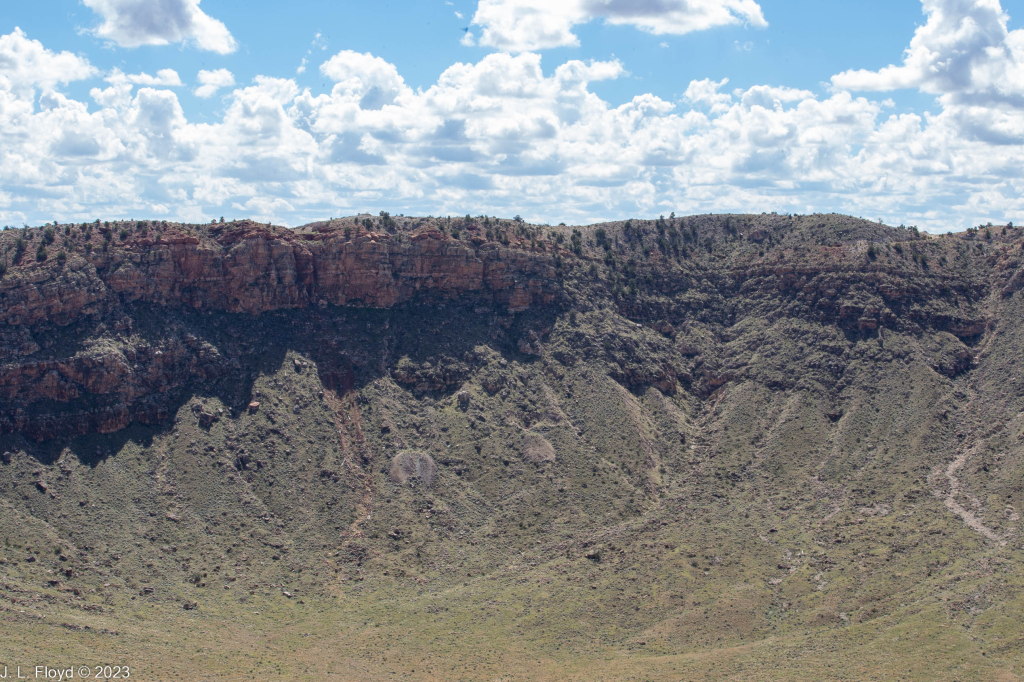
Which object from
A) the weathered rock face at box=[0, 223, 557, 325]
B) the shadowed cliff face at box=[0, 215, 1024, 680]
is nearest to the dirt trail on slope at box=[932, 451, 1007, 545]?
the shadowed cliff face at box=[0, 215, 1024, 680]

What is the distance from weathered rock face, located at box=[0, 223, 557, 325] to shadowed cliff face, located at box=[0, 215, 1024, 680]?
1.15 feet

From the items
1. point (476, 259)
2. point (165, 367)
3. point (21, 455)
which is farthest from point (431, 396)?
point (21, 455)

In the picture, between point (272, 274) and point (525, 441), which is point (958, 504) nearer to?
point (525, 441)

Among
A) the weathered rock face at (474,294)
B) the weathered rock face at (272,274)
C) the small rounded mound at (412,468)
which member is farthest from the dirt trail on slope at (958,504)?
the weathered rock face at (272,274)

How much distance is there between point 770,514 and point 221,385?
58.6m

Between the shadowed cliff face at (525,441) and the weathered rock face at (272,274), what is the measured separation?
0.35 meters

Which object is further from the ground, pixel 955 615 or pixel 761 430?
pixel 761 430

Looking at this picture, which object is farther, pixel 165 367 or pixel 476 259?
pixel 476 259

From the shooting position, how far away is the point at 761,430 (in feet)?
300

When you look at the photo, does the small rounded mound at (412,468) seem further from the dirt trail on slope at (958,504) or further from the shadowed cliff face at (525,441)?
the dirt trail on slope at (958,504)

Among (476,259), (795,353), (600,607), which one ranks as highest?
(476,259)

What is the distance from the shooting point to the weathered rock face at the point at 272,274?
8631cm

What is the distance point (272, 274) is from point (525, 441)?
37052 mm

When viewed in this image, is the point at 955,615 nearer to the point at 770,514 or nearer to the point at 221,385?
the point at 770,514
